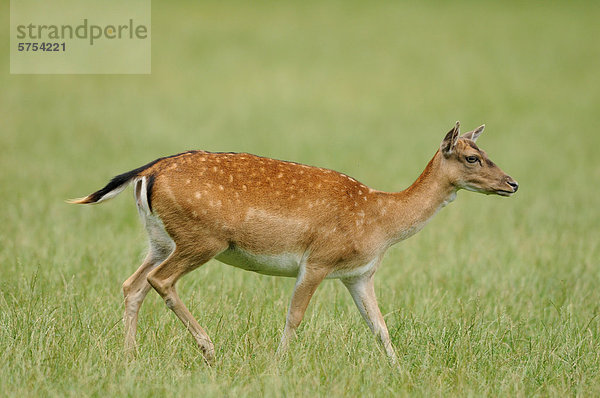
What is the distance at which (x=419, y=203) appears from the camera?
260 inches

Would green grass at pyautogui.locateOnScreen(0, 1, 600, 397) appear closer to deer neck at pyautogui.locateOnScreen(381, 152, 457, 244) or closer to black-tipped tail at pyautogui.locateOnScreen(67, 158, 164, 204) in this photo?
deer neck at pyautogui.locateOnScreen(381, 152, 457, 244)

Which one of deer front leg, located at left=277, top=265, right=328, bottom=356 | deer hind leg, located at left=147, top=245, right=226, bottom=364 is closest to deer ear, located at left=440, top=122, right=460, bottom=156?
deer front leg, located at left=277, top=265, right=328, bottom=356

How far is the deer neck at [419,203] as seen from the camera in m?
6.55

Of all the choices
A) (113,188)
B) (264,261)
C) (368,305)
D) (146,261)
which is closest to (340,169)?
(368,305)

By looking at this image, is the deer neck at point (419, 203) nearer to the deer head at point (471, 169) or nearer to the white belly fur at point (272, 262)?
the deer head at point (471, 169)

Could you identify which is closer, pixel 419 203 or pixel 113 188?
pixel 113 188

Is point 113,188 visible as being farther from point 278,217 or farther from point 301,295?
point 301,295

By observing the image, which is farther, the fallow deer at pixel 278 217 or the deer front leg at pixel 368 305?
the deer front leg at pixel 368 305

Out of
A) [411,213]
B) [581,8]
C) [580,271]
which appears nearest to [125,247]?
[411,213]

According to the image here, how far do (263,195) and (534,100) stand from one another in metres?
19.8

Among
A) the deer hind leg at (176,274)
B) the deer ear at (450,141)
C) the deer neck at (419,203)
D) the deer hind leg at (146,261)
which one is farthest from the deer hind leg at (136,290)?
the deer ear at (450,141)

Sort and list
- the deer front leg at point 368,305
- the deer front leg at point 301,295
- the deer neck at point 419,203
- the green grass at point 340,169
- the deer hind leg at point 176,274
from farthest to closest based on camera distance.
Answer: the deer neck at point 419,203
the deer front leg at point 368,305
the deer front leg at point 301,295
the deer hind leg at point 176,274
the green grass at point 340,169

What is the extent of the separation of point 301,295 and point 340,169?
28.9ft

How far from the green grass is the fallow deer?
331mm
